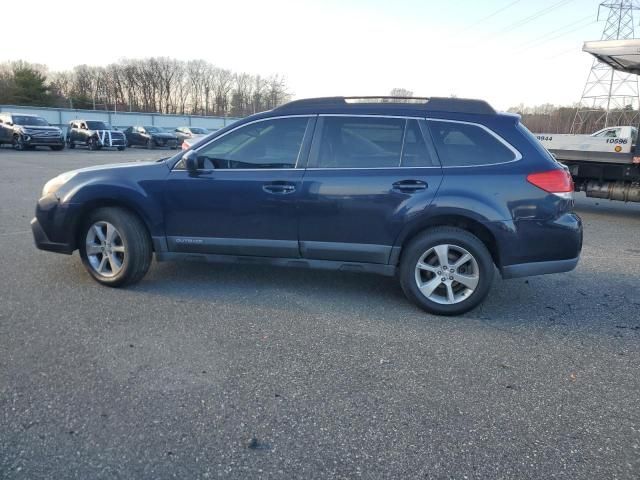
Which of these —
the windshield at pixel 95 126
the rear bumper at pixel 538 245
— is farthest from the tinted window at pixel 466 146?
the windshield at pixel 95 126

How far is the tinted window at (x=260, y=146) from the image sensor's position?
4.32m

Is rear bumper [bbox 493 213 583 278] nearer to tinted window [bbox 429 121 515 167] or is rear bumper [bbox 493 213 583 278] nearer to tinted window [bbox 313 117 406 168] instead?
tinted window [bbox 429 121 515 167]

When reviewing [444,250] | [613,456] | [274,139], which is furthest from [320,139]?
[613,456]

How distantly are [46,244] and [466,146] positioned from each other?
4142 millimetres

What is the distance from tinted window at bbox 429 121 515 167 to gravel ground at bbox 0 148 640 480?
1.37 metres

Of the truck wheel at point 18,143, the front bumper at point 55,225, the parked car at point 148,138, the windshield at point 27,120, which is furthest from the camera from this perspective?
the parked car at point 148,138

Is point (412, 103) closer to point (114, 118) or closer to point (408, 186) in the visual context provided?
point (408, 186)

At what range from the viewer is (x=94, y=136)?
97.1ft

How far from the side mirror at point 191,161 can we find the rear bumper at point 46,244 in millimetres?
1464

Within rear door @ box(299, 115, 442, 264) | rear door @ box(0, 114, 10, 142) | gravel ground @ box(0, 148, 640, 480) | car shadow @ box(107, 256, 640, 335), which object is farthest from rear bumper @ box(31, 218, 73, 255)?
rear door @ box(0, 114, 10, 142)

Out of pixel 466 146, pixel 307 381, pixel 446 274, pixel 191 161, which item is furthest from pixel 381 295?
pixel 191 161

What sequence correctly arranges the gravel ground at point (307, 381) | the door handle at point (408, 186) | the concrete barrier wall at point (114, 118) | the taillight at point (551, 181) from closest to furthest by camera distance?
the gravel ground at point (307, 381) → the taillight at point (551, 181) → the door handle at point (408, 186) → the concrete barrier wall at point (114, 118)

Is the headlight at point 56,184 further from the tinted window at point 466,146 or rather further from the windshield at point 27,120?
the windshield at point 27,120

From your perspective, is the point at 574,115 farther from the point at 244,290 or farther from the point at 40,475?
the point at 40,475
